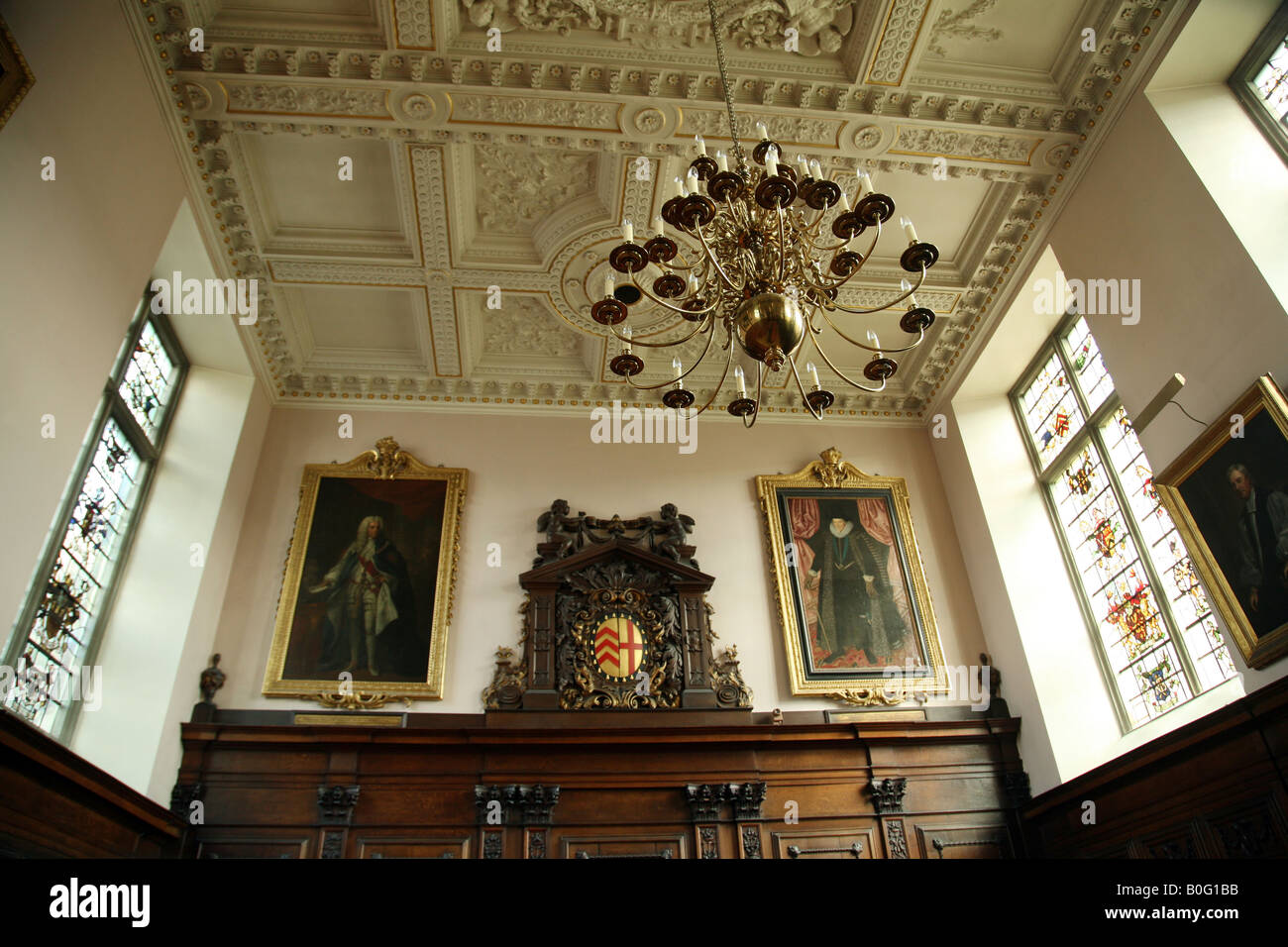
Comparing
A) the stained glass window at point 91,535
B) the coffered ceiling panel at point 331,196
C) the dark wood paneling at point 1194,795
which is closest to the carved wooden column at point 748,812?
the dark wood paneling at point 1194,795

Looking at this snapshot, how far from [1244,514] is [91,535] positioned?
8.58 meters

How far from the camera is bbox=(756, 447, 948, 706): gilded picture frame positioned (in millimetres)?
8234

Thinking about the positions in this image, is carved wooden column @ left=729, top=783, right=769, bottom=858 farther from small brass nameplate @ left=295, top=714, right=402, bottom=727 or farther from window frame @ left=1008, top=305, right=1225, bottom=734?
window frame @ left=1008, top=305, right=1225, bottom=734

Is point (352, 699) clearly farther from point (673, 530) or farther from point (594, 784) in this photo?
point (673, 530)

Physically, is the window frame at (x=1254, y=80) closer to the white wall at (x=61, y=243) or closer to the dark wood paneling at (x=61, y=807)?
the white wall at (x=61, y=243)

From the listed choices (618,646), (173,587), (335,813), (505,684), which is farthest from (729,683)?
(173,587)

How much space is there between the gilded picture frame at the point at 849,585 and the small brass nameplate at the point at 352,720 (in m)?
3.77

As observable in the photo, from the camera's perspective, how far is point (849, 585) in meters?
8.77

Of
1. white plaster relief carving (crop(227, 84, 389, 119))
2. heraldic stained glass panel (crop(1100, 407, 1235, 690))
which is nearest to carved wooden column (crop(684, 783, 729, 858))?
heraldic stained glass panel (crop(1100, 407, 1235, 690))

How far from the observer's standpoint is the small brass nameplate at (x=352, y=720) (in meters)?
7.38

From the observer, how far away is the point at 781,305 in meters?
4.72

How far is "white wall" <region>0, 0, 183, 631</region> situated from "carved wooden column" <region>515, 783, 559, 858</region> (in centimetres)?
410
